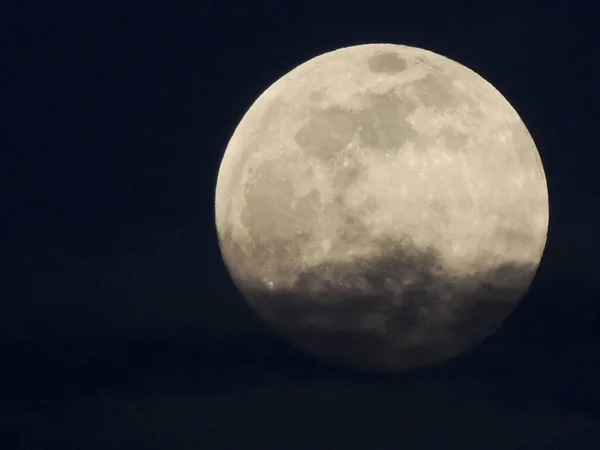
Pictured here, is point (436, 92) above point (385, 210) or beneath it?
above

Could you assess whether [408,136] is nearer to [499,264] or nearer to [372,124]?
[372,124]

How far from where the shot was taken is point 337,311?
15945 millimetres

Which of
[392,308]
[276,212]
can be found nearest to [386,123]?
[276,212]

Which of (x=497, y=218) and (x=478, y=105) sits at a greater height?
(x=478, y=105)

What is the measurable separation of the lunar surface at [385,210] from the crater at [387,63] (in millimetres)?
A: 25

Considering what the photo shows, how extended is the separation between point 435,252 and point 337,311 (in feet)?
5.23

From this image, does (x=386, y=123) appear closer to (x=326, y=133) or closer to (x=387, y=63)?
(x=326, y=133)

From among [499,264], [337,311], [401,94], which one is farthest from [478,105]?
[337,311]

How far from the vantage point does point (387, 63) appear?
1659 centimetres

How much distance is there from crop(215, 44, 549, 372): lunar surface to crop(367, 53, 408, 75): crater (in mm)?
25

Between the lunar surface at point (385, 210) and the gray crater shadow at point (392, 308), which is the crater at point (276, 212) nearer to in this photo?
the lunar surface at point (385, 210)

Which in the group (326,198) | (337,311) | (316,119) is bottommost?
(337,311)

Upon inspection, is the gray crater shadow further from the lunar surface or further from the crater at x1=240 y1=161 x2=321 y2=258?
the crater at x1=240 y1=161 x2=321 y2=258

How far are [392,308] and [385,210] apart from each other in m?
1.41
